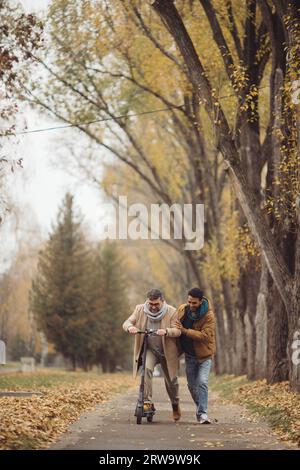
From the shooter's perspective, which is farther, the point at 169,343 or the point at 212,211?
the point at 212,211

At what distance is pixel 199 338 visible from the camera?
1196cm

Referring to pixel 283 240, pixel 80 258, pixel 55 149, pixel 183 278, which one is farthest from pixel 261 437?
pixel 183 278

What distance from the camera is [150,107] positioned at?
92.5ft

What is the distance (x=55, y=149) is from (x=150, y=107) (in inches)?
277

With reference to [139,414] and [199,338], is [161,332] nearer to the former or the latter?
[199,338]

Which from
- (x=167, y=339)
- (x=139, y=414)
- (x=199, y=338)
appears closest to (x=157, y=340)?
(x=167, y=339)

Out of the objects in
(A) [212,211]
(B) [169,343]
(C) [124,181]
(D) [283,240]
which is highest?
(C) [124,181]

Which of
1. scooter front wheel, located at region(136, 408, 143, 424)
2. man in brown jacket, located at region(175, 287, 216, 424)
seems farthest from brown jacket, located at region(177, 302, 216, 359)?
scooter front wheel, located at region(136, 408, 143, 424)

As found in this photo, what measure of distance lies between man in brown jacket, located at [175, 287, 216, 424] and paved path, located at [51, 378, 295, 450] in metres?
0.43

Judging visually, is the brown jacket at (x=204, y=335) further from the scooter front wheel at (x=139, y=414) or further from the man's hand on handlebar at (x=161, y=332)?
the scooter front wheel at (x=139, y=414)

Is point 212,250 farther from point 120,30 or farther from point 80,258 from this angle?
point 80,258

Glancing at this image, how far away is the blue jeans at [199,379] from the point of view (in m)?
12.1

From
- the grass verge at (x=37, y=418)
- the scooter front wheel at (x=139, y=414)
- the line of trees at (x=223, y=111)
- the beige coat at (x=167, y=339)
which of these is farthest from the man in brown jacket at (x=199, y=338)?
the line of trees at (x=223, y=111)

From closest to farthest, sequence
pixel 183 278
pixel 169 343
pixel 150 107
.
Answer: pixel 169 343
pixel 150 107
pixel 183 278
